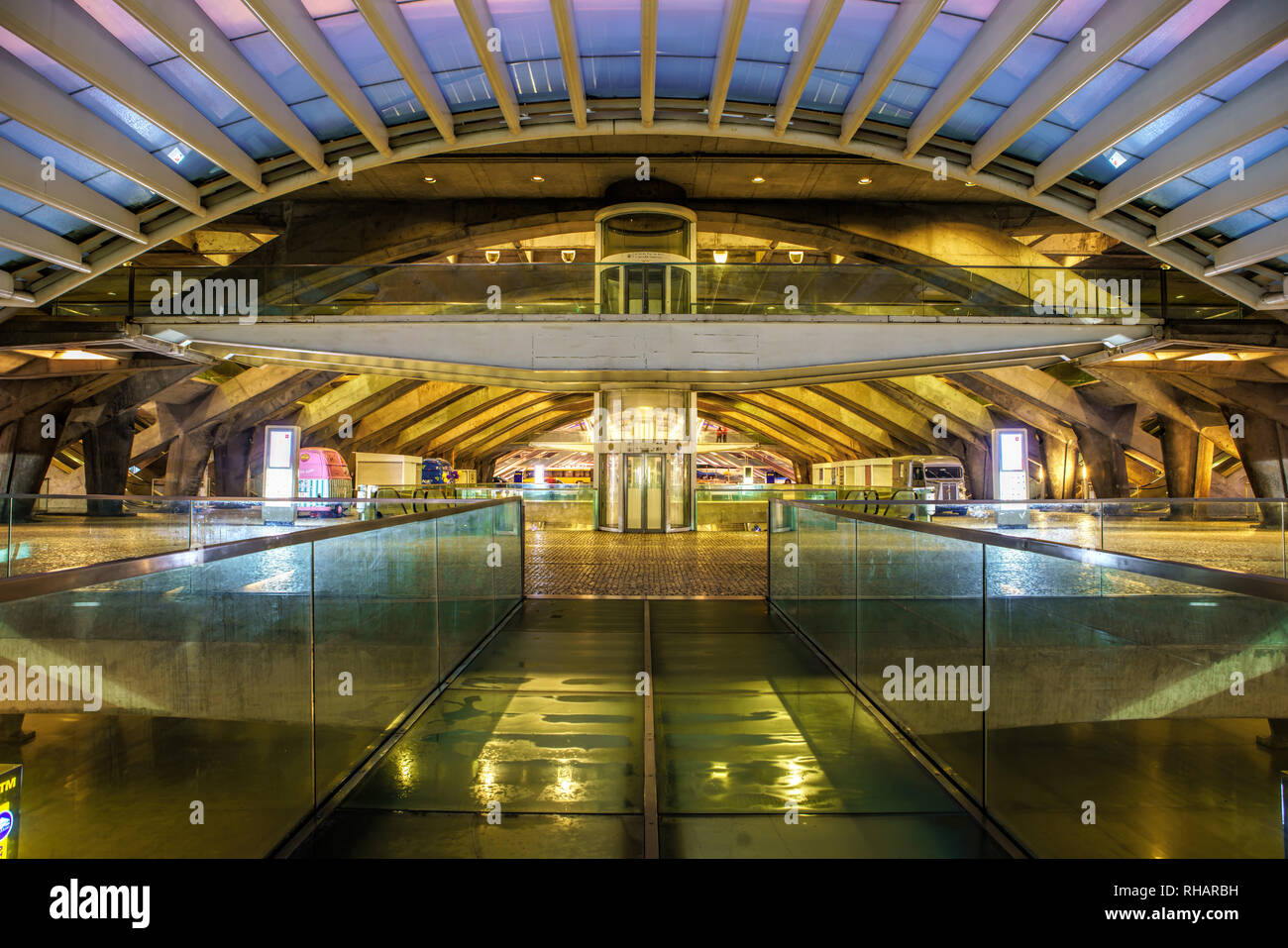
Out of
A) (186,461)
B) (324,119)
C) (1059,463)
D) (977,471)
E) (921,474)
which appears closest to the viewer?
(324,119)

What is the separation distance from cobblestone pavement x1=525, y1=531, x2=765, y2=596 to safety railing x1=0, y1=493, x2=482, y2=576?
2488 mm

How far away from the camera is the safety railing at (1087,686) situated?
102 inches

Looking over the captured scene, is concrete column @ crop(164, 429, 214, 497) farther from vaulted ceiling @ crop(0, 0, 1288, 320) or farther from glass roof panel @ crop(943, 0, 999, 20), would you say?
glass roof panel @ crop(943, 0, 999, 20)

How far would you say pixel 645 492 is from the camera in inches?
869

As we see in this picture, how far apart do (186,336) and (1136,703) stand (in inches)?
785

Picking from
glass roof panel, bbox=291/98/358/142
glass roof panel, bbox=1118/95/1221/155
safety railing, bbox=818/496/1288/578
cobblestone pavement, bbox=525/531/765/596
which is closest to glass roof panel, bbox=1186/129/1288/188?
glass roof panel, bbox=1118/95/1221/155

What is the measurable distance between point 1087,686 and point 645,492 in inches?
731

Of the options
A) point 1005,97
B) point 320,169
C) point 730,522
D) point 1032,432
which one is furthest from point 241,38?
point 1032,432

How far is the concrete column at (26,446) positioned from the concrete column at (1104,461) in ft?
113

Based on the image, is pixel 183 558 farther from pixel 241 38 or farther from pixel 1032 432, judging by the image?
pixel 1032 432

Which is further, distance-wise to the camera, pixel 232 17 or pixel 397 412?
pixel 397 412

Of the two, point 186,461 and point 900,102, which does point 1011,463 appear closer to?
point 900,102

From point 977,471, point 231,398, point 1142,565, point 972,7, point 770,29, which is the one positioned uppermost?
point 770,29

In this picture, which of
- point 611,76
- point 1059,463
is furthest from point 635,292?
point 1059,463
